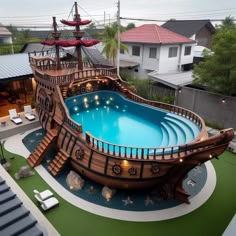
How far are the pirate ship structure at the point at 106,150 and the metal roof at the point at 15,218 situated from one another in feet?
11.4

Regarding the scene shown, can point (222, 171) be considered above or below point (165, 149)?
below

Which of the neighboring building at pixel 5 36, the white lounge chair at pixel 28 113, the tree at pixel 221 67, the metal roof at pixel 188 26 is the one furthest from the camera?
the neighboring building at pixel 5 36

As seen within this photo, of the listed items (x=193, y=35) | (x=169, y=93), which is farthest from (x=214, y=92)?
(x=193, y=35)

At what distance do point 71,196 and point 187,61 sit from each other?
19892mm

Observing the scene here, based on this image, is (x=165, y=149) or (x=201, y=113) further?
(x=201, y=113)

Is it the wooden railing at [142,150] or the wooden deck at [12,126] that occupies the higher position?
the wooden railing at [142,150]

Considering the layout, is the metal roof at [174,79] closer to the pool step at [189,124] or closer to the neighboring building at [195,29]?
the pool step at [189,124]

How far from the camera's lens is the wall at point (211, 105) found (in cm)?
1258

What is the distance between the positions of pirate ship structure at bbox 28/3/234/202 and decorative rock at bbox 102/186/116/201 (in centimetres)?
23

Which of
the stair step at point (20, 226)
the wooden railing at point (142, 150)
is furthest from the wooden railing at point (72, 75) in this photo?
the stair step at point (20, 226)

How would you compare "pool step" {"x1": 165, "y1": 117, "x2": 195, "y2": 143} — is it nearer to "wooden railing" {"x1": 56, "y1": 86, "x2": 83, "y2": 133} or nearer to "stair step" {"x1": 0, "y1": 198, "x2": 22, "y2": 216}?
"wooden railing" {"x1": 56, "y1": 86, "x2": 83, "y2": 133}

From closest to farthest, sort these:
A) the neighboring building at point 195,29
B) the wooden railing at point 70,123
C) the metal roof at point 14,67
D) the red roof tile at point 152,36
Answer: the wooden railing at point 70,123, the metal roof at point 14,67, the red roof tile at point 152,36, the neighboring building at point 195,29

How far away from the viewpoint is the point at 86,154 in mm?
8586

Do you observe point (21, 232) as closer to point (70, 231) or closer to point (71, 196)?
point (70, 231)
